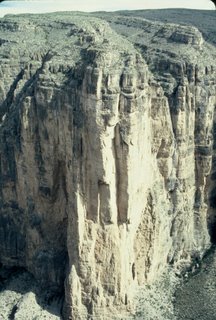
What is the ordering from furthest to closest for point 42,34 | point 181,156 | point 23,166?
point 42,34 < point 181,156 < point 23,166

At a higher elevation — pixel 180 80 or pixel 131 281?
pixel 180 80

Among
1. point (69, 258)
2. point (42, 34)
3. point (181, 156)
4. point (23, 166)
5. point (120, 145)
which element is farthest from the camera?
point (42, 34)

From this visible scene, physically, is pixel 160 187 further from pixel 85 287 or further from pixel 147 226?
pixel 85 287

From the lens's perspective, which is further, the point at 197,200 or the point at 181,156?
the point at 197,200

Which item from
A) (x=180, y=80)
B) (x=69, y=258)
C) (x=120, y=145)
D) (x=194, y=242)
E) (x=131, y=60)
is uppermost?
(x=131, y=60)

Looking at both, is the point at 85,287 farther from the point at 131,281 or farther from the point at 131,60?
the point at 131,60

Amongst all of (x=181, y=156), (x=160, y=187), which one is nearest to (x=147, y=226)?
(x=160, y=187)
